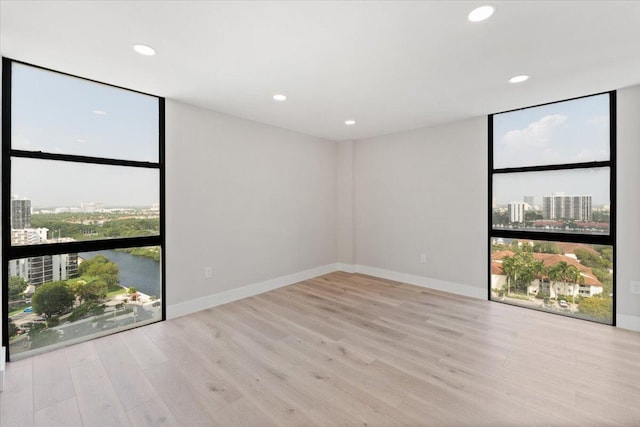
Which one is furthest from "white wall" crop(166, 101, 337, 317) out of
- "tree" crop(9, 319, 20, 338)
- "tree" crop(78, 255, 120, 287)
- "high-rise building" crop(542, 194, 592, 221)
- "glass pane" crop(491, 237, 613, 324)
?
"high-rise building" crop(542, 194, 592, 221)

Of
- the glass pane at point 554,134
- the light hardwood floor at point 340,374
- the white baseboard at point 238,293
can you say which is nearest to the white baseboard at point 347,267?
the white baseboard at point 238,293

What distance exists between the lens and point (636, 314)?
2.70 m

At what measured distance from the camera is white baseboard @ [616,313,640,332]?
2697 millimetres

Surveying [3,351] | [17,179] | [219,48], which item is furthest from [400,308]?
[17,179]

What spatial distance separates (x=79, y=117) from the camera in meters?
2.57

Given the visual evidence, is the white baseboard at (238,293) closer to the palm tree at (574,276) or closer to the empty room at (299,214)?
the empty room at (299,214)

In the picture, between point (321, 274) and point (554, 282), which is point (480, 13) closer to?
point (554, 282)

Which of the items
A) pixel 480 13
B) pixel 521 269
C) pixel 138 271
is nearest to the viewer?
pixel 480 13

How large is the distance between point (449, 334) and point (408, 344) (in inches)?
19.0

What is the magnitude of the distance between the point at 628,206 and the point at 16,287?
562cm

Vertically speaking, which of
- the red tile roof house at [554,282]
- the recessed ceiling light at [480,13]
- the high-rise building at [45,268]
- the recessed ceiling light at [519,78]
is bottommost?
the red tile roof house at [554,282]

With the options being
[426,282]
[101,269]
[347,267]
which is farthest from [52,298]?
[426,282]

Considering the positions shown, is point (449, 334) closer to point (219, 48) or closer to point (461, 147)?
point (461, 147)

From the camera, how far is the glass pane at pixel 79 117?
231 cm
